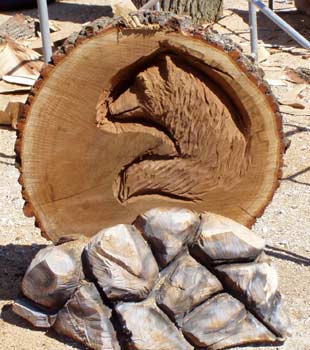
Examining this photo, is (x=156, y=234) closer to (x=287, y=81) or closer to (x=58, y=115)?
(x=58, y=115)

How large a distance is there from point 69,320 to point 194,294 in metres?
0.49

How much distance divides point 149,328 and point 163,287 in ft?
0.59

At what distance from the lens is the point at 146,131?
3.66m

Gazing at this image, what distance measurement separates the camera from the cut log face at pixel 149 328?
3363 millimetres

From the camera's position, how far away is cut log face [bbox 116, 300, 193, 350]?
3.36 metres

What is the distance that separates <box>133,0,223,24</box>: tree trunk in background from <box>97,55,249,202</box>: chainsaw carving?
4.82 metres

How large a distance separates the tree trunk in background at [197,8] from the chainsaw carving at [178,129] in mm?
4817

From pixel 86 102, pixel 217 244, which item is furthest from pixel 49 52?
pixel 217 244

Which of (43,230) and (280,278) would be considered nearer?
(43,230)

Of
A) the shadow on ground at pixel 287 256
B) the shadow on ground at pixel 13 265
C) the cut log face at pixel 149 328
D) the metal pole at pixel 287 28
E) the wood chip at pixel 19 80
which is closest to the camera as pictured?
the cut log face at pixel 149 328

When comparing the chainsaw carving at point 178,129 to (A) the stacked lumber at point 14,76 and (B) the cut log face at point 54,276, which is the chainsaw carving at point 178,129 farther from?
(A) the stacked lumber at point 14,76

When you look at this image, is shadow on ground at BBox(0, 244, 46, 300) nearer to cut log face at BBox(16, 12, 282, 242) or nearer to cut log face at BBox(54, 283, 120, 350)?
cut log face at BBox(16, 12, 282, 242)

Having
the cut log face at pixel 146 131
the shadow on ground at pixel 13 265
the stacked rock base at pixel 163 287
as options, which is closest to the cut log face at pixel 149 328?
the stacked rock base at pixel 163 287

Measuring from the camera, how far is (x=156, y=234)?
11.5 feet
